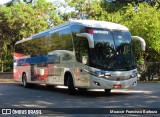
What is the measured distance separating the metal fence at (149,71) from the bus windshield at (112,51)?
50.3 ft

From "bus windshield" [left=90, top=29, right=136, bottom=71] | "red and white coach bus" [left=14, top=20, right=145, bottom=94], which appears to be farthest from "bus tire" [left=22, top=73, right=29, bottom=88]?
"bus windshield" [left=90, top=29, right=136, bottom=71]

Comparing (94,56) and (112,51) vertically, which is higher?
(112,51)

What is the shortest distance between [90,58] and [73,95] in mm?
2454

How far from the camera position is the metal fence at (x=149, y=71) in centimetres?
3203

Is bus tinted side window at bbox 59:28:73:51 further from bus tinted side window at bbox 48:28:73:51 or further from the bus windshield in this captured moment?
the bus windshield

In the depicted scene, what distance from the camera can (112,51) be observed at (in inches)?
653

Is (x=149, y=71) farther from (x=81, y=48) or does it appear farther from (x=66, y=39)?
(x=81, y=48)

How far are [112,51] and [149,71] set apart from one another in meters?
16.3

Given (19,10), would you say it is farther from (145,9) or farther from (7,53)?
(145,9)

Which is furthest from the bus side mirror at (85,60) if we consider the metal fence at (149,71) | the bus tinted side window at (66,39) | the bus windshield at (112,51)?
the metal fence at (149,71)

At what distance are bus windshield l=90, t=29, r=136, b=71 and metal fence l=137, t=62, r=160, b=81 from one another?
15329mm

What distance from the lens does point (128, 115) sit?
36.0 feet

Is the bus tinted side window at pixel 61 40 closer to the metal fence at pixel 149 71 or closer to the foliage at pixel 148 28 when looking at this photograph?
the metal fence at pixel 149 71

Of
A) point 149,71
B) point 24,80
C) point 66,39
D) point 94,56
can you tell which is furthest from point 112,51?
point 149,71
